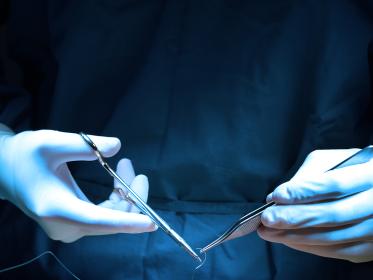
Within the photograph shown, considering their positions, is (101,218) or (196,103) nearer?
Result: (101,218)

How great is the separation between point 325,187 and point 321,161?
0.10 m

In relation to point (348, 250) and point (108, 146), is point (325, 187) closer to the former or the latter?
point (348, 250)

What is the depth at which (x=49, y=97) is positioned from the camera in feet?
2.94

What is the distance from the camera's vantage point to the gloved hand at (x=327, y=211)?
0.64m

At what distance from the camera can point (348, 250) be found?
2.27 feet

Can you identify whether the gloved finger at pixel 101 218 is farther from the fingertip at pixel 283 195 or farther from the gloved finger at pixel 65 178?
the fingertip at pixel 283 195

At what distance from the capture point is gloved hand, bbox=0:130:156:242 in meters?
0.64

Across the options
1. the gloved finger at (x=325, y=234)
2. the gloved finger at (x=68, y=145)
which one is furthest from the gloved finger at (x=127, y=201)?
the gloved finger at (x=325, y=234)

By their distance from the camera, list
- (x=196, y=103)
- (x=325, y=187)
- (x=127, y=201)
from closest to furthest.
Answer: (x=325, y=187) < (x=127, y=201) < (x=196, y=103)

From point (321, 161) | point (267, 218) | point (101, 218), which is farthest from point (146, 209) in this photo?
point (321, 161)

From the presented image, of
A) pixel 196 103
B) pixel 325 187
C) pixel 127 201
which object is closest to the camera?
pixel 325 187

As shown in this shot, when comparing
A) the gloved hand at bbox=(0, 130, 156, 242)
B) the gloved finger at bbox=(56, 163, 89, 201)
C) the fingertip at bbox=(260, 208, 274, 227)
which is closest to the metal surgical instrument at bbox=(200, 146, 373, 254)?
the fingertip at bbox=(260, 208, 274, 227)

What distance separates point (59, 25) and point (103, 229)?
402 mm

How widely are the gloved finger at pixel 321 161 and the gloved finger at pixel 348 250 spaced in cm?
12
